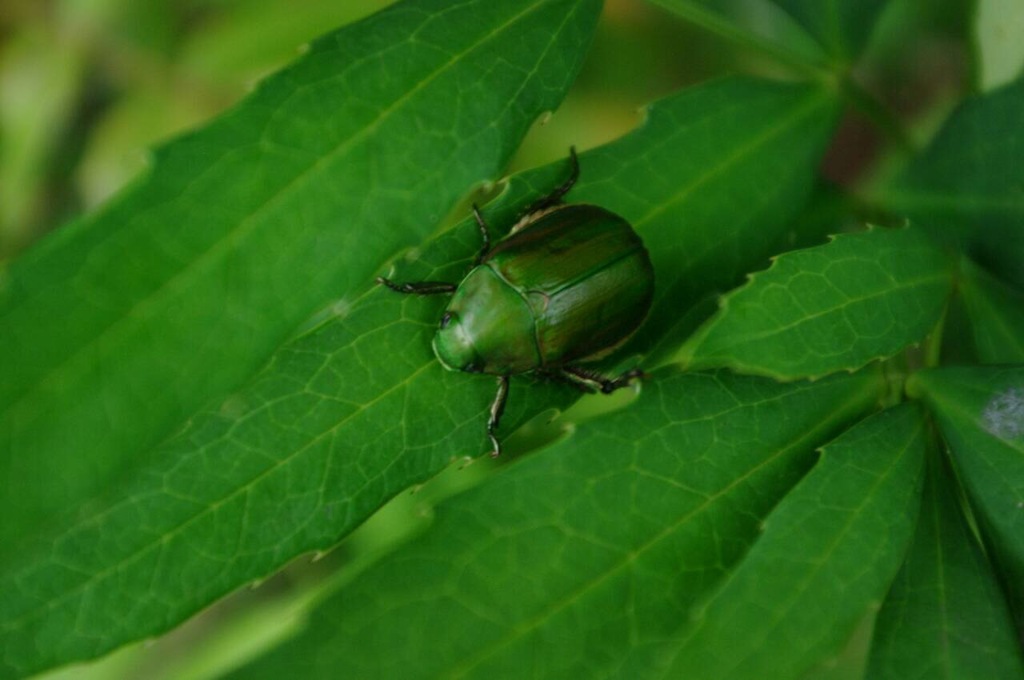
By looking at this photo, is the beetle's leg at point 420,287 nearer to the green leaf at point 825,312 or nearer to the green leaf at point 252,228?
the green leaf at point 252,228

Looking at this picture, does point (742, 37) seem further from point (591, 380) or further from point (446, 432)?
point (446, 432)

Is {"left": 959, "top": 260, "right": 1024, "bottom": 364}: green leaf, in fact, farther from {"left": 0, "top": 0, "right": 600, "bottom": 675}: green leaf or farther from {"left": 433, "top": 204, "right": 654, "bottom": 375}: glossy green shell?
{"left": 0, "top": 0, "right": 600, "bottom": 675}: green leaf

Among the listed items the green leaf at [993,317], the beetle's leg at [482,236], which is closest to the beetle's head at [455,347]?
the beetle's leg at [482,236]

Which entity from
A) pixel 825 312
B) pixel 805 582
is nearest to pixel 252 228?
pixel 825 312

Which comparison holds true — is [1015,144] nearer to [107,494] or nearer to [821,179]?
[821,179]

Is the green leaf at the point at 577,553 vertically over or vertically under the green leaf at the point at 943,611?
over

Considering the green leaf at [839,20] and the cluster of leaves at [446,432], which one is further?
the green leaf at [839,20]

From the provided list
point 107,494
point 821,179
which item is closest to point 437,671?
point 107,494
